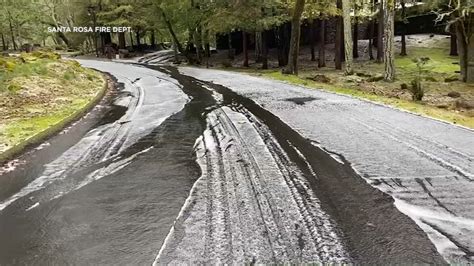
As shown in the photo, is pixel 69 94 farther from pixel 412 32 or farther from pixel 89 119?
pixel 412 32

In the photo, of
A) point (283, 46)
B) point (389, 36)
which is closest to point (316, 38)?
point (283, 46)

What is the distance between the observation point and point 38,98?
13.4m

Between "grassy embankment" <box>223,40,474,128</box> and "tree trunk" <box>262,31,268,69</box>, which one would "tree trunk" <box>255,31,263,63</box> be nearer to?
"tree trunk" <box>262,31,268,69</box>

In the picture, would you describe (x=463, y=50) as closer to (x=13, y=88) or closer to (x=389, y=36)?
(x=389, y=36)

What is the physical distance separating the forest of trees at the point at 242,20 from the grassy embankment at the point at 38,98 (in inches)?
374

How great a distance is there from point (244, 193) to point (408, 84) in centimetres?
1488

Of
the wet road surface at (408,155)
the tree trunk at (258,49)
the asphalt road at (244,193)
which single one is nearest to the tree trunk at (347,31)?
the tree trunk at (258,49)

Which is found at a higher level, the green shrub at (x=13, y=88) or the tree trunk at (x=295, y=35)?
the tree trunk at (x=295, y=35)

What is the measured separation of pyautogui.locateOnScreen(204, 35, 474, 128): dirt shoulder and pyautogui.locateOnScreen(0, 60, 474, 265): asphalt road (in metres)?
2.79

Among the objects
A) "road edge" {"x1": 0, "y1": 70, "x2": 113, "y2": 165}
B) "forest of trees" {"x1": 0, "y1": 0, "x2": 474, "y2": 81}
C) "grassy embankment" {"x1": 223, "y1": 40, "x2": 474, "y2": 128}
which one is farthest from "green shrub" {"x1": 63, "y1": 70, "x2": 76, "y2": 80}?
"forest of trees" {"x1": 0, "y1": 0, "x2": 474, "y2": 81}

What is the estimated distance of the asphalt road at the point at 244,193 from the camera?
372 cm

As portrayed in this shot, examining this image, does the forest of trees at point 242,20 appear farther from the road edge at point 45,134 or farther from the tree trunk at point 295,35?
the road edge at point 45,134

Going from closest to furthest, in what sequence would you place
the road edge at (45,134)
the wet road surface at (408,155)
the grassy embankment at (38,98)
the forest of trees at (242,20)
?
the wet road surface at (408,155) < the road edge at (45,134) < the grassy embankment at (38,98) < the forest of trees at (242,20)

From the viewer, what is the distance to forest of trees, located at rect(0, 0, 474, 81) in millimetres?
19391
